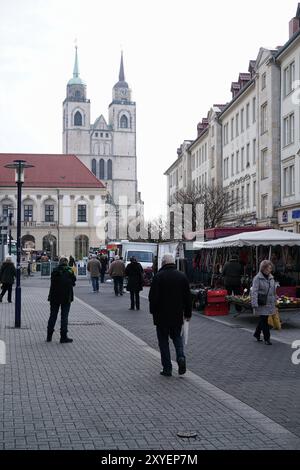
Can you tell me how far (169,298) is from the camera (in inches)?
418

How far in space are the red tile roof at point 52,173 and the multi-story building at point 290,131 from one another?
5510 centimetres

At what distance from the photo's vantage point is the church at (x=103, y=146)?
509ft

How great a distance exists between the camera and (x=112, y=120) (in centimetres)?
16138

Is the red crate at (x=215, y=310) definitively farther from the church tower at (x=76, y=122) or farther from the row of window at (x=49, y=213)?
the church tower at (x=76, y=122)

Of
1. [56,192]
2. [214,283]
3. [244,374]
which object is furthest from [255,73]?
[56,192]

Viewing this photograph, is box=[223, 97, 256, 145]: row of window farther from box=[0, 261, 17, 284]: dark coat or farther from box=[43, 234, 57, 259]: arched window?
box=[43, 234, 57, 259]: arched window

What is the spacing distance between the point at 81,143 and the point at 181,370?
482ft

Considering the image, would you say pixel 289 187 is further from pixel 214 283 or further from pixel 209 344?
pixel 209 344

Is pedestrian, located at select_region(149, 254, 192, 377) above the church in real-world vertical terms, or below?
below

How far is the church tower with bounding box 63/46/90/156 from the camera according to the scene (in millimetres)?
155625

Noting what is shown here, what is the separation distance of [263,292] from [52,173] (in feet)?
283

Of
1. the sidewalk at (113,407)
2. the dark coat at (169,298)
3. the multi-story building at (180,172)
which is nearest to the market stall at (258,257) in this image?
the sidewalk at (113,407)

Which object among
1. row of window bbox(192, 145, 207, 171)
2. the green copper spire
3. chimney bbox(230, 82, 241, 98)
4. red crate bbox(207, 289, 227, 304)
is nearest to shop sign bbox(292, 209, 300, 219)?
chimney bbox(230, 82, 241, 98)

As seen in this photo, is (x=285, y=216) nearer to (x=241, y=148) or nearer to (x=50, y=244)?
(x=241, y=148)
